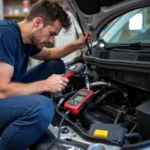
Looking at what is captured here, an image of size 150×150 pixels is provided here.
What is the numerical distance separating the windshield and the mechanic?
16.9 inches

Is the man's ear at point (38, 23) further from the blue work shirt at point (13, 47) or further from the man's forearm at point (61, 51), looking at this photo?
the man's forearm at point (61, 51)

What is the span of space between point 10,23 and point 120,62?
66cm

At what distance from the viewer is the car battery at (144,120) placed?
97cm

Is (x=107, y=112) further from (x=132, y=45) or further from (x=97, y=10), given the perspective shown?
(x=97, y=10)

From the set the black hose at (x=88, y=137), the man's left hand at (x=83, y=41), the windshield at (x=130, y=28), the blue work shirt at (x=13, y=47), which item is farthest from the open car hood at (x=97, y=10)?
the black hose at (x=88, y=137)

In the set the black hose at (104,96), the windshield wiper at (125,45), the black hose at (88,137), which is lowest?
the black hose at (88,137)

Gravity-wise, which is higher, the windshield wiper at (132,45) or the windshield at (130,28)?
the windshield at (130,28)

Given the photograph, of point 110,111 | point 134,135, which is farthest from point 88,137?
point 110,111

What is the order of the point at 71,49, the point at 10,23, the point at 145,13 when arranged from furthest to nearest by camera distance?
1. the point at 71,49
2. the point at 145,13
3. the point at 10,23

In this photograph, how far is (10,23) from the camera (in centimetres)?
135

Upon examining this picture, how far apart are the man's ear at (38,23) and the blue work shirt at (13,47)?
11 cm

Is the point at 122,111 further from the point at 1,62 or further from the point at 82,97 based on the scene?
the point at 1,62

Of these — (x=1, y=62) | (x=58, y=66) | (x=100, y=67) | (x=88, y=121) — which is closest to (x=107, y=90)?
(x=100, y=67)

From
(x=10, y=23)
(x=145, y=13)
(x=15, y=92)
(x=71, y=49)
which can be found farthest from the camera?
(x=71, y=49)
